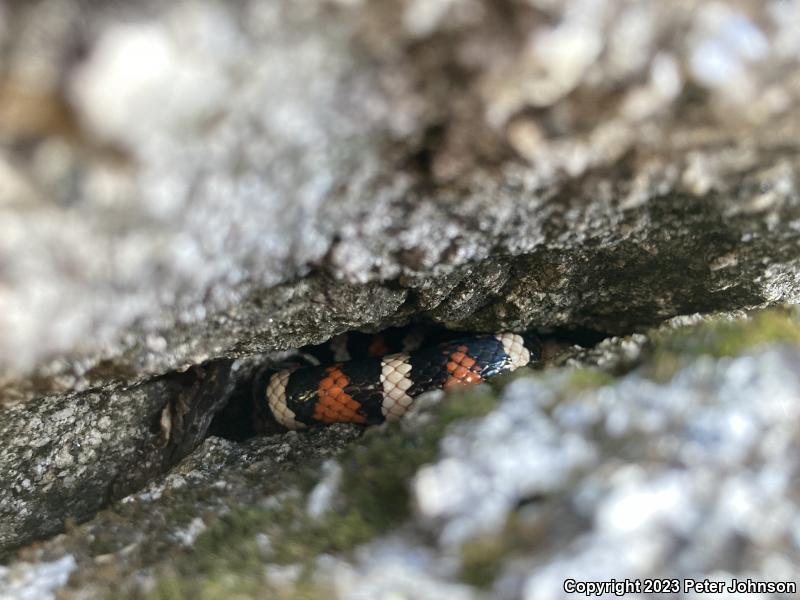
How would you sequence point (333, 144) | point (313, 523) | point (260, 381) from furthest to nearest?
point (260, 381)
point (313, 523)
point (333, 144)

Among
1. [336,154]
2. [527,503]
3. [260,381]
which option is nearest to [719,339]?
[527,503]

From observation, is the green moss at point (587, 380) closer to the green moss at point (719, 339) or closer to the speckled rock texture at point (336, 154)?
the green moss at point (719, 339)

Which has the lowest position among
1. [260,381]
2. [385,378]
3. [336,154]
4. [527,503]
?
[385,378]

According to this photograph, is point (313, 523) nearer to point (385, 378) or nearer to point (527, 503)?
point (527, 503)

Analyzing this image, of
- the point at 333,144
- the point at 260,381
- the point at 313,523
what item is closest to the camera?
the point at 333,144

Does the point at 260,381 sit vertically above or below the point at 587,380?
below

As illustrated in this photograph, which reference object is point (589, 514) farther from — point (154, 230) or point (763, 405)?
point (154, 230)

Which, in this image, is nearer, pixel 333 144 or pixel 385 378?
pixel 333 144

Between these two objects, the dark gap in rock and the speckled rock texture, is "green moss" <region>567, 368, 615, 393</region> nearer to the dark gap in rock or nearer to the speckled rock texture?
the speckled rock texture
